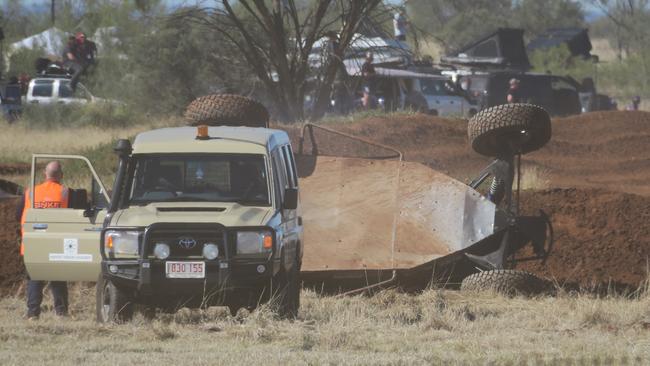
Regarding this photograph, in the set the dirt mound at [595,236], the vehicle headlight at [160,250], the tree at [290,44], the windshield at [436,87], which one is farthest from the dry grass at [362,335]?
the windshield at [436,87]

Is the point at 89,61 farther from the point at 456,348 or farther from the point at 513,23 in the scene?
the point at 513,23

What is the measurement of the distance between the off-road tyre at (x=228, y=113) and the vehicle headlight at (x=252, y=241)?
16.2 feet

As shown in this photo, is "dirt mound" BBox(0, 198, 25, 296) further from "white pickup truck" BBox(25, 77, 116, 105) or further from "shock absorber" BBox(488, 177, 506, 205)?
"white pickup truck" BBox(25, 77, 116, 105)

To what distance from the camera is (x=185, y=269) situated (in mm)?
10742

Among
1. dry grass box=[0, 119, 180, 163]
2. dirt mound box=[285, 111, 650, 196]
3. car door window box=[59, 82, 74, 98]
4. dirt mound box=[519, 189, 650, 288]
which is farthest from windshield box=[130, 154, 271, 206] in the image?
car door window box=[59, 82, 74, 98]

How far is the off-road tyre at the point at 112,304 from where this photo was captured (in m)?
11.2

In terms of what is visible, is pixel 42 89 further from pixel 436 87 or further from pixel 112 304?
pixel 112 304

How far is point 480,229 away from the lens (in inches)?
555

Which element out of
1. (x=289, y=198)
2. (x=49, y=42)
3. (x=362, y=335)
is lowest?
(x=362, y=335)

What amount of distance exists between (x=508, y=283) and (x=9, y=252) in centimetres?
635

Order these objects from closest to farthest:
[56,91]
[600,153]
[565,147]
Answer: [565,147], [600,153], [56,91]

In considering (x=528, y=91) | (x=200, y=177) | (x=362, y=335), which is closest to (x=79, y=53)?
(x=528, y=91)

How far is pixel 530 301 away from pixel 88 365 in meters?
5.82

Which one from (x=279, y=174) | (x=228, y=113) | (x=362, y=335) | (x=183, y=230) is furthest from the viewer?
(x=228, y=113)
